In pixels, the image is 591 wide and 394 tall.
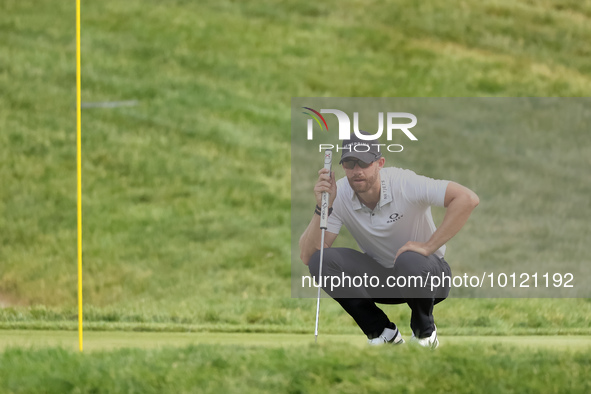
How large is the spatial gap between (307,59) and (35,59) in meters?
7.05

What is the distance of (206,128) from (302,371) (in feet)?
46.4

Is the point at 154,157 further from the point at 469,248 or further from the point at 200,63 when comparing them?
the point at 469,248

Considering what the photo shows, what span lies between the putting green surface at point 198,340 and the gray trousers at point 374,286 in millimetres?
262

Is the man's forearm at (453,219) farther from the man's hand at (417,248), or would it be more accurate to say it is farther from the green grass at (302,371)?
the green grass at (302,371)

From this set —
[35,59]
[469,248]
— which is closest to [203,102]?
[35,59]

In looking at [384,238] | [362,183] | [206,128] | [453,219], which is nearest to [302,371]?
[384,238]

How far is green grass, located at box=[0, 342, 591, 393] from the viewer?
19.6 ft

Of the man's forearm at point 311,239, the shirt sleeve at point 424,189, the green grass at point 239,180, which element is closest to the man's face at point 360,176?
the shirt sleeve at point 424,189

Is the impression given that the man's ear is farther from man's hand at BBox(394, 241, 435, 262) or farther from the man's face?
man's hand at BBox(394, 241, 435, 262)

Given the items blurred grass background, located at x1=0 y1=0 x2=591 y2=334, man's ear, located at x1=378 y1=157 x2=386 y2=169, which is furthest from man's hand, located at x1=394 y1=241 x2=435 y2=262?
blurred grass background, located at x1=0 y1=0 x2=591 y2=334

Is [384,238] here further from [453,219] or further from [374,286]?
[453,219]

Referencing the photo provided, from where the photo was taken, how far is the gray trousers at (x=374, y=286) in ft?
22.2

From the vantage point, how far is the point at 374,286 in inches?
272

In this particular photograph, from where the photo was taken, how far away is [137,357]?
6406 mm
